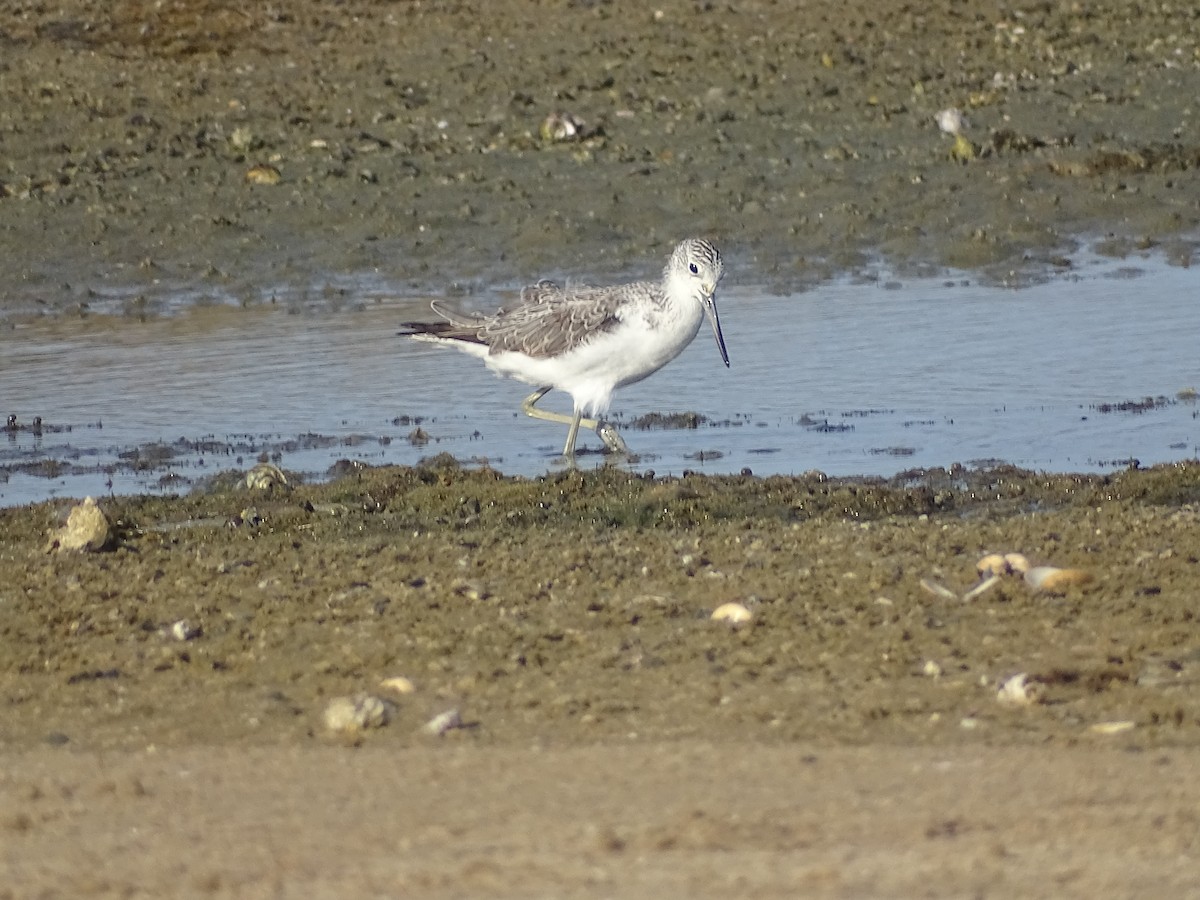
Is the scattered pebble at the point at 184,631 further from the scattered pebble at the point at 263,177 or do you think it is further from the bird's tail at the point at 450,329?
the scattered pebble at the point at 263,177

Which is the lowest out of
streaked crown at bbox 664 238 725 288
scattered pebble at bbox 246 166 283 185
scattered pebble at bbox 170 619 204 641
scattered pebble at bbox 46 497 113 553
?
scattered pebble at bbox 170 619 204 641

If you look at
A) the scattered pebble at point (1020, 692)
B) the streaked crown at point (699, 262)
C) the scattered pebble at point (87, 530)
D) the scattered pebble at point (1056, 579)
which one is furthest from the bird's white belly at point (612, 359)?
the scattered pebble at point (1020, 692)

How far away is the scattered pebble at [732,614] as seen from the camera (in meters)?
5.12

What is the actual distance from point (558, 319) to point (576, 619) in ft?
11.8

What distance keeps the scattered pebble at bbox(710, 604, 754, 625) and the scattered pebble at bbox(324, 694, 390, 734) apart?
1.06 metres

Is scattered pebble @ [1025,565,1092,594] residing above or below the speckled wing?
below

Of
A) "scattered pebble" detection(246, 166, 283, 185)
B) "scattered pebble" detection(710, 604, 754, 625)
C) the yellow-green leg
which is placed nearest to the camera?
"scattered pebble" detection(710, 604, 754, 625)

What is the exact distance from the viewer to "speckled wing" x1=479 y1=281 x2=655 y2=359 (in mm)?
8578

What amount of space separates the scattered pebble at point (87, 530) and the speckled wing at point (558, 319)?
9.12 ft

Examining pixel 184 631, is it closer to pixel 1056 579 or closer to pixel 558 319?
pixel 1056 579

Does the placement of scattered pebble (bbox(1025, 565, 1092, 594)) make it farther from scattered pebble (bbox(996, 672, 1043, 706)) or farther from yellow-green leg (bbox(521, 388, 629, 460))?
yellow-green leg (bbox(521, 388, 629, 460))

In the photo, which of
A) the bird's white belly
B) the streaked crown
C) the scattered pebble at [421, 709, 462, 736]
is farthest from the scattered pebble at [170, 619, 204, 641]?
the streaked crown

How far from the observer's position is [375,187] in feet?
42.1

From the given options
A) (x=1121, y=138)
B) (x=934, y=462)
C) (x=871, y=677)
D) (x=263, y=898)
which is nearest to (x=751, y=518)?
(x=934, y=462)
